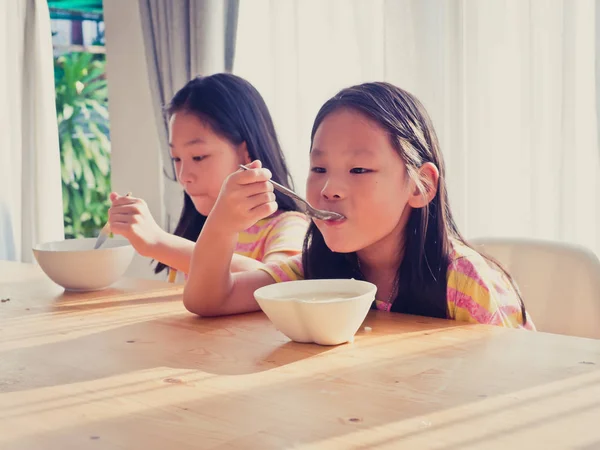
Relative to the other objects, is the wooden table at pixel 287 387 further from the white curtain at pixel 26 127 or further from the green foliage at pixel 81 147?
the green foliage at pixel 81 147

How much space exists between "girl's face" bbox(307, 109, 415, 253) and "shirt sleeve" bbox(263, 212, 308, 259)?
0.46 meters

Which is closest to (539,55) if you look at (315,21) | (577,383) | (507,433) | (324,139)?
(315,21)

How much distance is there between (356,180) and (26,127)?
10.3 ft

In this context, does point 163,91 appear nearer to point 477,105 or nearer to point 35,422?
point 477,105

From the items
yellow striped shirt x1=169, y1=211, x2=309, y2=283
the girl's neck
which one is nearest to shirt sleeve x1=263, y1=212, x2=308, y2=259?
yellow striped shirt x1=169, y1=211, x2=309, y2=283

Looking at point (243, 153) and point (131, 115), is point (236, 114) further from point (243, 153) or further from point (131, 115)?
point (131, 115)

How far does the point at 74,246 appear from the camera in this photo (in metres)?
1.89

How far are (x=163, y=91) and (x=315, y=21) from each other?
0.91 metres

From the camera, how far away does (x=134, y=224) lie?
→ 170 centimetres

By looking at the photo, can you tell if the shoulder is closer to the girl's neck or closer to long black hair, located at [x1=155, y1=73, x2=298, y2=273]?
the girl's neck

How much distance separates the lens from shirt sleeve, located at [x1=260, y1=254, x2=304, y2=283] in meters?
1.51

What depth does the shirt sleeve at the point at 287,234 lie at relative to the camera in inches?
72.2

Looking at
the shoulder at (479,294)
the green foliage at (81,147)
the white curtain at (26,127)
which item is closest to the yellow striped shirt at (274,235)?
the shoulder at (479,294)

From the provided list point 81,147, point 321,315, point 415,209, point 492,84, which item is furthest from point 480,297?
point 81,147
